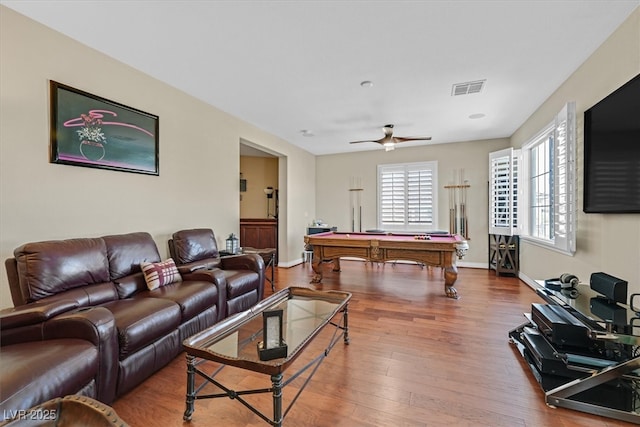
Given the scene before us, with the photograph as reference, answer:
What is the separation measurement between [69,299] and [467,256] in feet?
21.1

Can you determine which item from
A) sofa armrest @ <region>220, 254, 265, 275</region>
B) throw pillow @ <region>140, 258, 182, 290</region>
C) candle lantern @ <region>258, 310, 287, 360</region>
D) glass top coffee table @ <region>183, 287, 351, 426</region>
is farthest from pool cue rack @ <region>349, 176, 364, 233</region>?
candle lantern @ <region>258, 310, 287, 360</region>

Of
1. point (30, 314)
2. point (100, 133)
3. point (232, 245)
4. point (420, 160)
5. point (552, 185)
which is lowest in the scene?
point (30, 314)

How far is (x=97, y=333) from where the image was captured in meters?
1.61

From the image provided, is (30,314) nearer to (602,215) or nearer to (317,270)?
(317,270)

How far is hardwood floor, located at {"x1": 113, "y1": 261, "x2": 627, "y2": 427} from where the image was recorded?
1635mm

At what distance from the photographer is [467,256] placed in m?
6.04

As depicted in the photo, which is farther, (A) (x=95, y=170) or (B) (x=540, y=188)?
(B) (x=540, y=188)

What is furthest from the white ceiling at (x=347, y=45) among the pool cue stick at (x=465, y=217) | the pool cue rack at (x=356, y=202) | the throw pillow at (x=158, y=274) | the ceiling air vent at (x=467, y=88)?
the pool cue rack at (x=356, y=202)

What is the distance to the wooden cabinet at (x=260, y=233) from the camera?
6154mm

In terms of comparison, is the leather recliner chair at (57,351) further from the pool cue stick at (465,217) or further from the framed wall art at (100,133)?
the pool cue stick at (465,217)

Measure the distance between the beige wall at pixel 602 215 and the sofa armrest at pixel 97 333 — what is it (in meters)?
3.70

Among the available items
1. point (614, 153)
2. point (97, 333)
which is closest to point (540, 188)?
point (614, 153)

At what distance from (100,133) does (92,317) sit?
1.90 m

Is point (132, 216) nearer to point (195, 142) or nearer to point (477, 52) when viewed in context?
point (195, 142)
